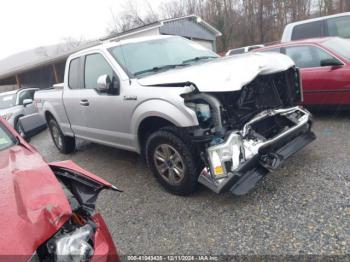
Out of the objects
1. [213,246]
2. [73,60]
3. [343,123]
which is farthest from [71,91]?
[343,123]

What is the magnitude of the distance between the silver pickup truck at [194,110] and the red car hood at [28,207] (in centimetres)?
160

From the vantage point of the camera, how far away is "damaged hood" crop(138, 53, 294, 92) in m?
3.08

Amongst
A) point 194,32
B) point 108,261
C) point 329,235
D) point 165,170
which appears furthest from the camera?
point 194,32

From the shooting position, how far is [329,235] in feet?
8.70

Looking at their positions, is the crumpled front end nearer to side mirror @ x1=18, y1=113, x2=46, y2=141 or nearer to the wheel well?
side mirror @ x1=18, y1=113, x2=46, y2=141

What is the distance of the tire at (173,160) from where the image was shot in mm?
3363

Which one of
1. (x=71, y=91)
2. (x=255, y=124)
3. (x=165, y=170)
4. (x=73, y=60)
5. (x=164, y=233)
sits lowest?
(x=164, y=233)

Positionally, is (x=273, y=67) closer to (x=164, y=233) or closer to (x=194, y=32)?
(x=164, y=233)

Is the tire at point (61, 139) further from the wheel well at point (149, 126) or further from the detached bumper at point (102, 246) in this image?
the detached bumper at point (102, 246)

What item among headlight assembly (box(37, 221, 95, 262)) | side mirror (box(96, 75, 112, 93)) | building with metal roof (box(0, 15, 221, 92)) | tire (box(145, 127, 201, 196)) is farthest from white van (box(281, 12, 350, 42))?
building with metal roof (box(0, 15, 221, 92))

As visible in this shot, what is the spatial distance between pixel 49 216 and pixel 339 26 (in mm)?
8925

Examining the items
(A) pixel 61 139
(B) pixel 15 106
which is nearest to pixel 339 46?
(A) pixel 61 139

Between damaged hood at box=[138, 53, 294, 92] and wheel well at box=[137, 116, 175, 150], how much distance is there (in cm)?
44

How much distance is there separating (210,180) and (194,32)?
2353 cm
